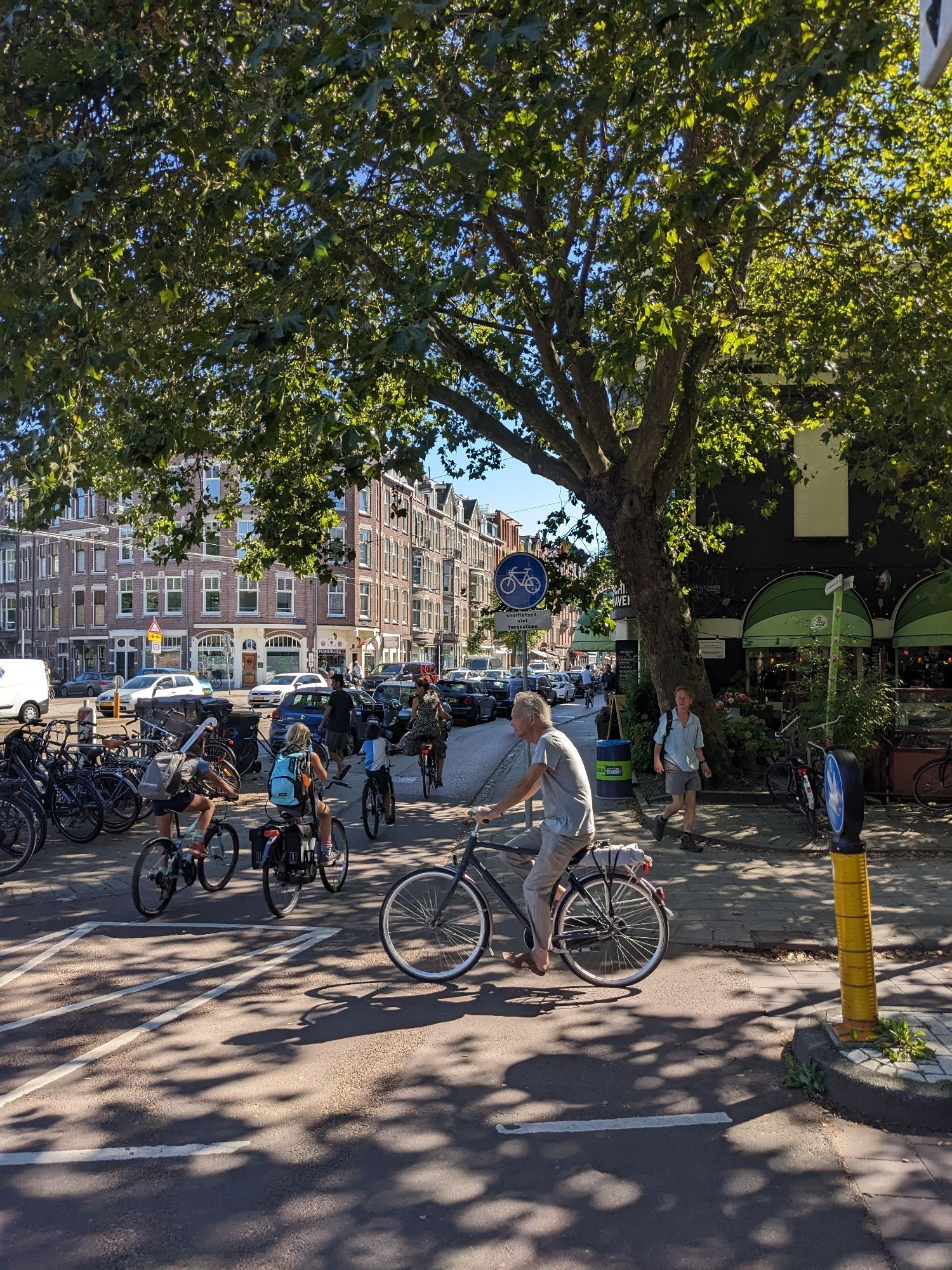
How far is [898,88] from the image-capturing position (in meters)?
11.7

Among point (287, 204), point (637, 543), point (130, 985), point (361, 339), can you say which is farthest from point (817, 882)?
point (287, 204)

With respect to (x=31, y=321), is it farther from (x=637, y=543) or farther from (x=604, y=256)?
(x=637, y=543)

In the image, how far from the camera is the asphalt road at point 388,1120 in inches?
127

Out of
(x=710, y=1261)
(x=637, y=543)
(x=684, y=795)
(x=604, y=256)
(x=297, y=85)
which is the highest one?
(x=297, y=85)

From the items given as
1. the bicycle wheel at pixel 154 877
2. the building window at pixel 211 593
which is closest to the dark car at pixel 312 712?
the bicycle wheel at pixel 154 877

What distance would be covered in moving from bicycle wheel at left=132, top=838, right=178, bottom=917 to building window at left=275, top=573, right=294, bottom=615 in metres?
50.0

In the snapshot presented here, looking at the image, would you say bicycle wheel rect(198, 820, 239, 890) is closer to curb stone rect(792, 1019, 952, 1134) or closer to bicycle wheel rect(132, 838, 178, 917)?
bicycle wheel rect(132, 838, 178, 917)

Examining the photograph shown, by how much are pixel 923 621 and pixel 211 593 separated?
146 ft

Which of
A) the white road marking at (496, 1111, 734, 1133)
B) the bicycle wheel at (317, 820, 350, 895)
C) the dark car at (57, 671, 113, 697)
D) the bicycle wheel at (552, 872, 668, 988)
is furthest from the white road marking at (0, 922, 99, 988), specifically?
the dark car at (57, 671, 113, 697)

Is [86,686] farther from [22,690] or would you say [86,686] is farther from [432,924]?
[432,924]

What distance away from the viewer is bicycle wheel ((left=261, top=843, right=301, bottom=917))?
294 inches

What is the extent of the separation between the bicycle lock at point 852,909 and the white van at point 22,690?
2757 centimetres

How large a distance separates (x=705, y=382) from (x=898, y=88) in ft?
13.3

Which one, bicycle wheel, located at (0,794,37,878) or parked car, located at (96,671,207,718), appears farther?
parked car, located at (96,671,207,718)
